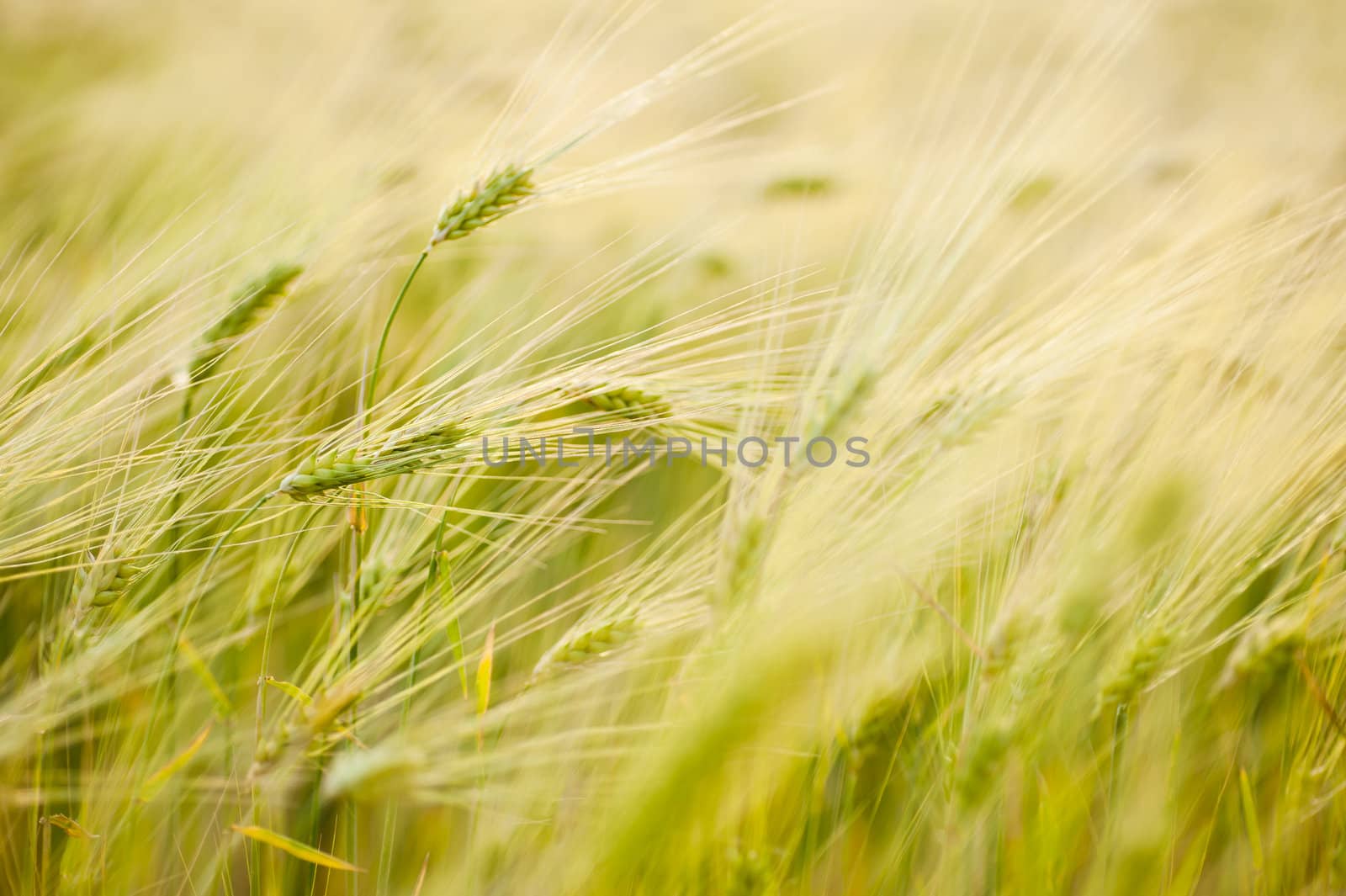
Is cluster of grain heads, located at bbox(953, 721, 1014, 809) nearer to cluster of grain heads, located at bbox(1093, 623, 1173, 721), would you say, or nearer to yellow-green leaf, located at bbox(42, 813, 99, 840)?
cluster of grain heads, located at bbox(1093, 623, 1173, 721)

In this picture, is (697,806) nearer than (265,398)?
Yes

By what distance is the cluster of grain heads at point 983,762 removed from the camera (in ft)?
1.58

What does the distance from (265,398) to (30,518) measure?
0.79 ft

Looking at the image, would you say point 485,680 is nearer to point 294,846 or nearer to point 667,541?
point 294,846

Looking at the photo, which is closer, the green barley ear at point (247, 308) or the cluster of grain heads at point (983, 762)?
the cluster of grain heads at point (983, 762)

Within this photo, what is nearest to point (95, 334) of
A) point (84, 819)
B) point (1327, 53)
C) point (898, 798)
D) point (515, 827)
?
point (84, 819)

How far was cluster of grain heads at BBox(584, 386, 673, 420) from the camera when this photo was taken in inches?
21.3

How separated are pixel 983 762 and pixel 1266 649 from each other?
0.31m

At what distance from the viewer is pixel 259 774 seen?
1.61 feet

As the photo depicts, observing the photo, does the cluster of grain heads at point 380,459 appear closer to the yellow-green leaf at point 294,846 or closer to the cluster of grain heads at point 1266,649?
the yellow-green leaf at point 294,846

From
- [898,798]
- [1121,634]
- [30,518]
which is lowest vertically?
[898,798]

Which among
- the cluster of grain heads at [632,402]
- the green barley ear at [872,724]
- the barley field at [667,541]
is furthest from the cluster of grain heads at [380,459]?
the green barley ear at [872,724]

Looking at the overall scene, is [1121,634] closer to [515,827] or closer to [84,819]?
[515,827]

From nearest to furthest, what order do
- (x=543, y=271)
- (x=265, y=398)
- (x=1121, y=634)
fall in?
(x=1121, y=634), (x=265, y=398), (x=543, y=271)
